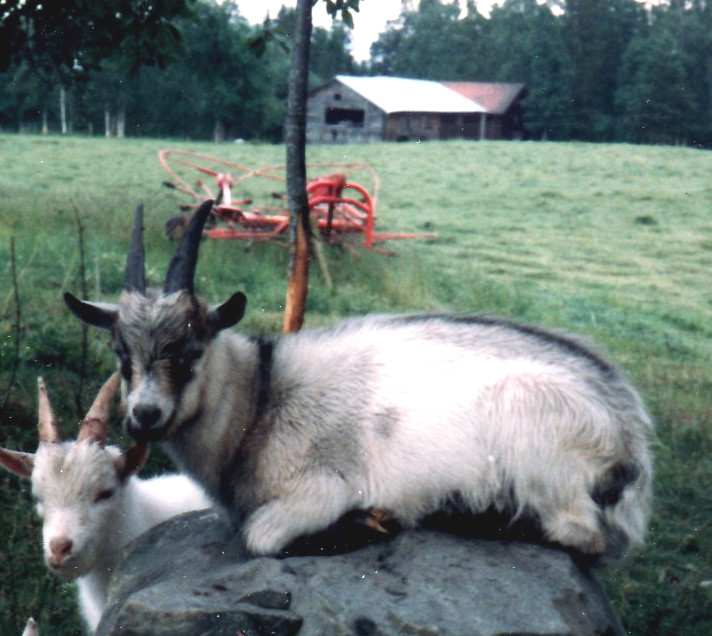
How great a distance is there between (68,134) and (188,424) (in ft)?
18.2

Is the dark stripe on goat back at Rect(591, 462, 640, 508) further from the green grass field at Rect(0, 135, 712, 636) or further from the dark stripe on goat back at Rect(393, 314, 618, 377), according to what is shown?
the green grass field at Rect(0, 135, 712, 636)

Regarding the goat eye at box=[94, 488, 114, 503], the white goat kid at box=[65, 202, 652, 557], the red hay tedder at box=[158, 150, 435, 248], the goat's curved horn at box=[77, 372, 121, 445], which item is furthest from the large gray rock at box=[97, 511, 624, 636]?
the red hay tedder at box=[158, 150, 435, 248]

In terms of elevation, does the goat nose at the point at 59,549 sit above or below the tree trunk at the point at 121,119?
below

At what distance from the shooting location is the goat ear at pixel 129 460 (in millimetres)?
4648

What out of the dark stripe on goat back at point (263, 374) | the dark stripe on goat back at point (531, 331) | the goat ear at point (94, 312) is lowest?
the dark stripe on goat back at point (263, 374)

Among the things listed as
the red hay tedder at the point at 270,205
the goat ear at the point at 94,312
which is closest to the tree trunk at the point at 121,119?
the red hay tedder at the point at 270,205

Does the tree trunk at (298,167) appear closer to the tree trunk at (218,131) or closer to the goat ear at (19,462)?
the goat ear at (19,462)

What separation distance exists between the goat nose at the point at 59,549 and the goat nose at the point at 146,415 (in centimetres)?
94

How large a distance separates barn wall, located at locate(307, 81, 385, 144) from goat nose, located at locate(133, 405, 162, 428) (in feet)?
14.6

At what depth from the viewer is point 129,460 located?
4.67 meters

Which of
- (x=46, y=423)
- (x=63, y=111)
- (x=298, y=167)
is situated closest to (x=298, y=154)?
(x=298, y=167)

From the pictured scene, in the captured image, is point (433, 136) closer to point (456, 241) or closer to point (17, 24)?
point (456, 241)

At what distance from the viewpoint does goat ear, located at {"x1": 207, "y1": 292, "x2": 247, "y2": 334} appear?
3969 mm

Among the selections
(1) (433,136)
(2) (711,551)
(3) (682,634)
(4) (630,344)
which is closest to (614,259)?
(4) (630,344)
